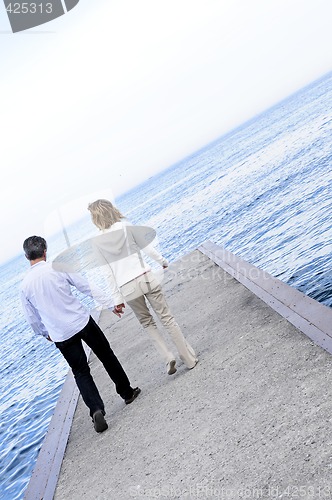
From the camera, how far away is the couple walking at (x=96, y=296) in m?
4.58

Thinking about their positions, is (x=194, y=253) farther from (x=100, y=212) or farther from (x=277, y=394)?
(x=277, y=394)

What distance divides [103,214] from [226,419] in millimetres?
2409

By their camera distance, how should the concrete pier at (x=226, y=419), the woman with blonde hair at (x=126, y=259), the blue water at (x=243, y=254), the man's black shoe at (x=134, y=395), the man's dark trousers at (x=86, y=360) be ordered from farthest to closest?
1. the blue water at (x=243, y=254)
2. the man's black shoe at (x=134, y=395)
3. the woman with blonde hair at (x=126, y=259)
4. the man's dark trousers at (x=86, y=360)
5. the concrete pier at (x=226, y=419)

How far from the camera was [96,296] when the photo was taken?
4.76m

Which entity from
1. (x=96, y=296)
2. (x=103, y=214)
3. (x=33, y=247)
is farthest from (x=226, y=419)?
(x=33, y=247)

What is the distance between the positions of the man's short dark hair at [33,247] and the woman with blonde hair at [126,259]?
0.60 meters

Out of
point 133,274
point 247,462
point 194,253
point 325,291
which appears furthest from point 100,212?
point 194,253

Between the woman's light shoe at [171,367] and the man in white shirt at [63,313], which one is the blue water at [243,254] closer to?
the man in white shirt at [63,313]

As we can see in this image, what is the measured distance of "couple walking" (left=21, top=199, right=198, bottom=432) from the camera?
4.58 m

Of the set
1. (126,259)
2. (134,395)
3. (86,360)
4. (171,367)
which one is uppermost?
(126,259)

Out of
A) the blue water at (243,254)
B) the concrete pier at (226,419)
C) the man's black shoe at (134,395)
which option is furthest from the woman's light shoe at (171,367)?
the blue water at (243,254)

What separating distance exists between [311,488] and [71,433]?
3427 mm

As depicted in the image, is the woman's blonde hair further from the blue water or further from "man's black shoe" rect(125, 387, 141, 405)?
the blue water

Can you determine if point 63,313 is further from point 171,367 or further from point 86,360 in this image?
point 171,367
